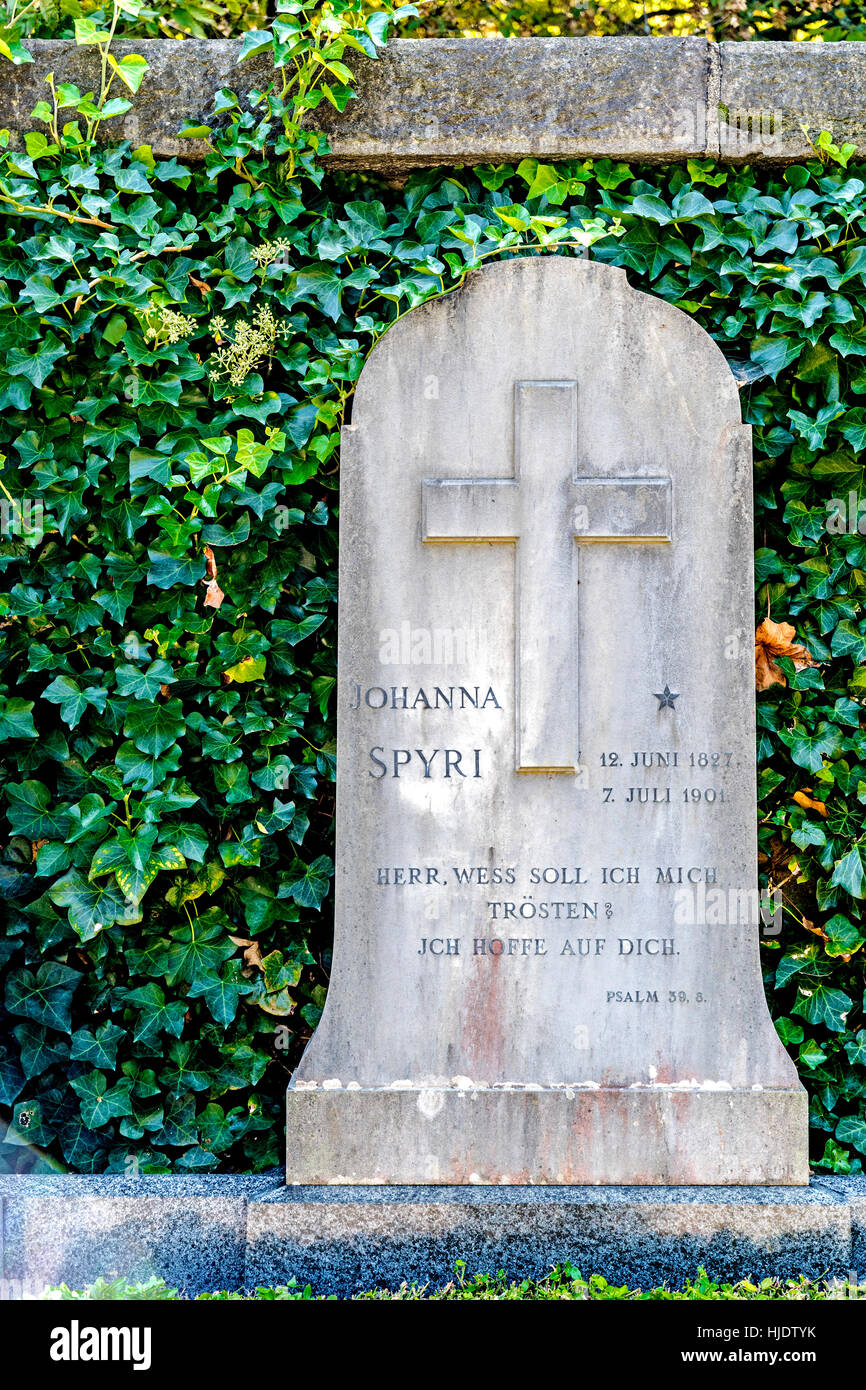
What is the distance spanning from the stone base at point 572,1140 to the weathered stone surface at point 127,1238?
0.21 metres

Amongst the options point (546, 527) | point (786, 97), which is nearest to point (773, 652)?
point (546, 527)

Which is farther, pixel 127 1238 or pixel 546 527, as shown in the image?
pixel 546 527

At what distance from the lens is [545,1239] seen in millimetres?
2602

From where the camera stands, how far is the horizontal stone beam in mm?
3141

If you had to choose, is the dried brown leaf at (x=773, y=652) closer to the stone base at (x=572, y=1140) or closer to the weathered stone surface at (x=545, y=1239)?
the stone base at (x=572, y=1140)

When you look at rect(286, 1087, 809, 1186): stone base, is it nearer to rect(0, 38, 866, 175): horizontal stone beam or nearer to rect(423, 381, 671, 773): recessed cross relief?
rect(423, 381, 671, 773): recessed cross relief

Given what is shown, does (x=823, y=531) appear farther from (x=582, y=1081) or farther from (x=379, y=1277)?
(x=379, y=1277)

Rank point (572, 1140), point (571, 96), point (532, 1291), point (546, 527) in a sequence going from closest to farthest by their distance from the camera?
1. point (532, 1291)
2. point (572, 1140)
3. point (546, 527)
4. point (571, 96)

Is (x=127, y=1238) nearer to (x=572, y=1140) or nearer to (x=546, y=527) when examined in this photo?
(x=572, y=1140)

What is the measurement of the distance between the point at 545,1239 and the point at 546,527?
164 cm

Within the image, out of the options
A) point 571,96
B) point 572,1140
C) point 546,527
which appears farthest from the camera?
point 571,96

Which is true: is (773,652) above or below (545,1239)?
above

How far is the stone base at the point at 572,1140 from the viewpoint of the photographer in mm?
2752

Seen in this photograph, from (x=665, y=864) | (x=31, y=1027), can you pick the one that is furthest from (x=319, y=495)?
(x=31, y=1027)
